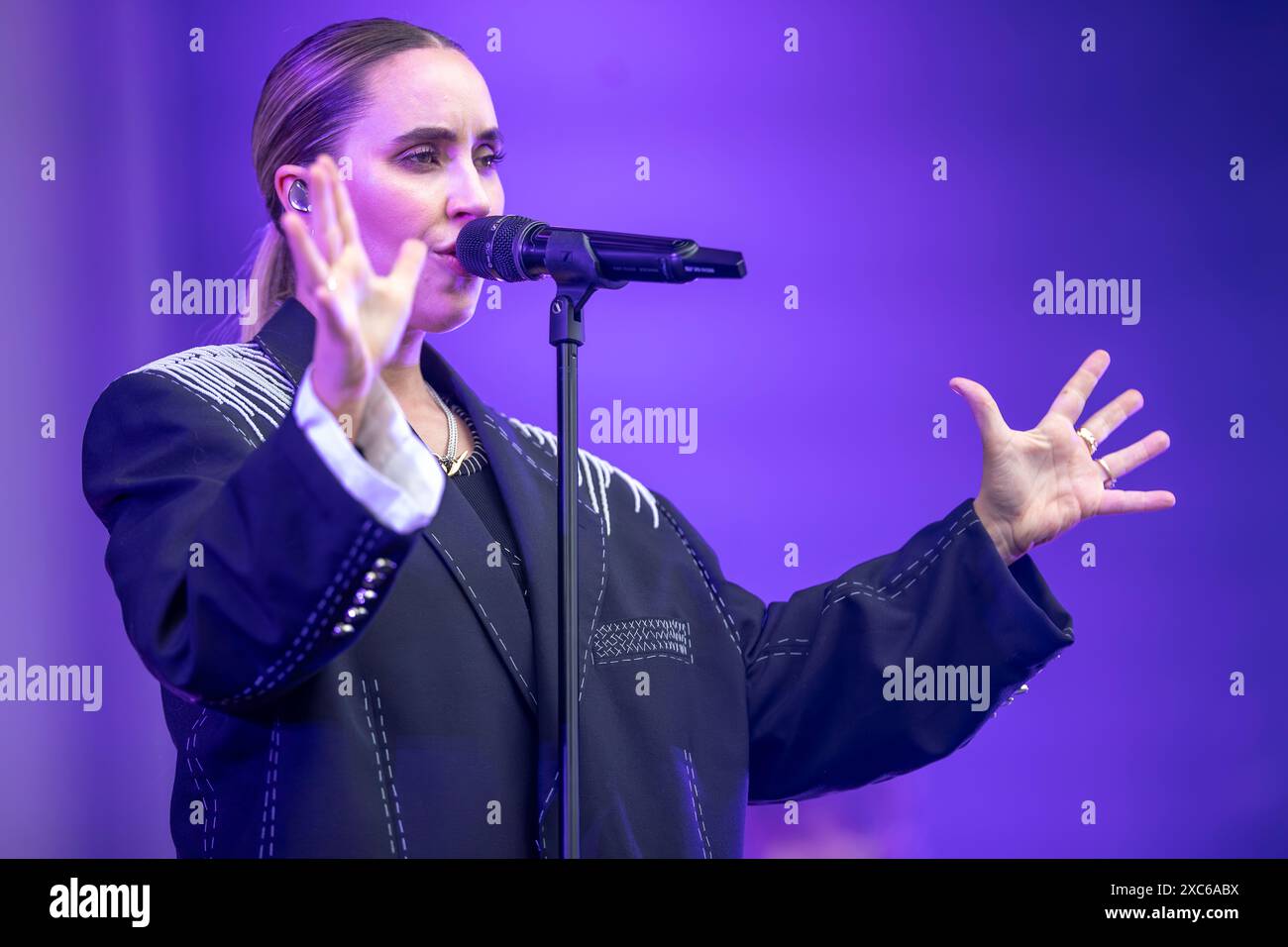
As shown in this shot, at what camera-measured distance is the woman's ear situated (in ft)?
5.16

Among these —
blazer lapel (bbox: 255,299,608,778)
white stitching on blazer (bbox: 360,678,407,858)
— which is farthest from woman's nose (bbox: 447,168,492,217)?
white stitching on blazer (bbox: 360,678,407,858)

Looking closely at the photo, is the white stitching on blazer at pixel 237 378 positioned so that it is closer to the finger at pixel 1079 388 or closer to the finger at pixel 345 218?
the finger at pixel 345 218

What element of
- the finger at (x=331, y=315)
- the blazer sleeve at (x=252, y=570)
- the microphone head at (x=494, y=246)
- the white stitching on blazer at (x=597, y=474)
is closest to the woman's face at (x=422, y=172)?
the microphone head at (x=494, y=246)

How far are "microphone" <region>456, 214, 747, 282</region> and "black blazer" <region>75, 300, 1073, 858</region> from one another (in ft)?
0.89

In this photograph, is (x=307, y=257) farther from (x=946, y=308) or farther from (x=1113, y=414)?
(x=946, y=308)

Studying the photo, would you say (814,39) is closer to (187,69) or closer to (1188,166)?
(1188,166)

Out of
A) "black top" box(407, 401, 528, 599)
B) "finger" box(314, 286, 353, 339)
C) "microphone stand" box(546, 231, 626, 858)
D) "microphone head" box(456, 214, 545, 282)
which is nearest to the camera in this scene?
"finger" box(314, 286, 353, 339)

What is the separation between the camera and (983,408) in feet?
5.05

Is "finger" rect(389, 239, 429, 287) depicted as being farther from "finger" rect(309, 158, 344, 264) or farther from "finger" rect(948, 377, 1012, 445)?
"finger" rect(948, 377, 1012, 445)

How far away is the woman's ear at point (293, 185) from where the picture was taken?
1.57 metres

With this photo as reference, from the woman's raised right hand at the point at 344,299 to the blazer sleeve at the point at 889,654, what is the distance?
0.74 m

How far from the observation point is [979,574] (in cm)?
157

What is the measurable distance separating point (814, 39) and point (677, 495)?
2.35 feet
